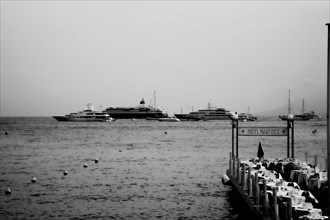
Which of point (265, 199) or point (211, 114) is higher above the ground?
point (211, 114)

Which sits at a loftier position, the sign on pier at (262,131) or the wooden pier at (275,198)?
the sign on pier at (262,131)

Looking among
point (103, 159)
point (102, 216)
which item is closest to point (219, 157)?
point (103, 159)

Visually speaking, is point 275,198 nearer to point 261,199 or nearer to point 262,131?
point 261,199

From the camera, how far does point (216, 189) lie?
2166 centimetres

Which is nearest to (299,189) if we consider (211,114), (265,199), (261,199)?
(261,199)

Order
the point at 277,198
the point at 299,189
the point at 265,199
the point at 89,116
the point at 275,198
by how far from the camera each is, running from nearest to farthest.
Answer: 1. the point at 275,198
2. the point at 265,199
3. the point at 277,198
4. the point at 299,189
5. the point at 89,116

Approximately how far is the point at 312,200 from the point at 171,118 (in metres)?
155

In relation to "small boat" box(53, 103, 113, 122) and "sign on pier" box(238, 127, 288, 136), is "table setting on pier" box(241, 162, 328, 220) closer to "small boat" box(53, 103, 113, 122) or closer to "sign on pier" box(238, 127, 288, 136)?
"sign on pier" box(238, 127, 288, 136)

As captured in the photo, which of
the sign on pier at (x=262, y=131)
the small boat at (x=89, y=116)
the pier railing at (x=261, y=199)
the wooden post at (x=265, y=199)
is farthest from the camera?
the small boat at (x=89, y=116)

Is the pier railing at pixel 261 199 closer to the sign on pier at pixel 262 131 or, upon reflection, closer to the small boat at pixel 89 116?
the sign on pier at pixel 262 131

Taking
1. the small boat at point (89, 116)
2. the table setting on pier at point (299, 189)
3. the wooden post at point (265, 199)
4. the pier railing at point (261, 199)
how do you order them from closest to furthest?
the pier railing at point (261, 199) < the table setting on pier at point (299, 189) < the wooden post at point (265, 199) < the small boat at point (89, 116)

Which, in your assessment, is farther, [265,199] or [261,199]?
[261,199]

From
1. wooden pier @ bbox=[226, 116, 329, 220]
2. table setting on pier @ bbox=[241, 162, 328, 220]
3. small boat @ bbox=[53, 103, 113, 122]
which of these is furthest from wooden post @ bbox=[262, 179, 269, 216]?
small boat @ bbox=[53, 103, 113, 122]

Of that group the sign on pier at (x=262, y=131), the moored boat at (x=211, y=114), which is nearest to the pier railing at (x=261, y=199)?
the sign on pier at (x=262, y=131)
